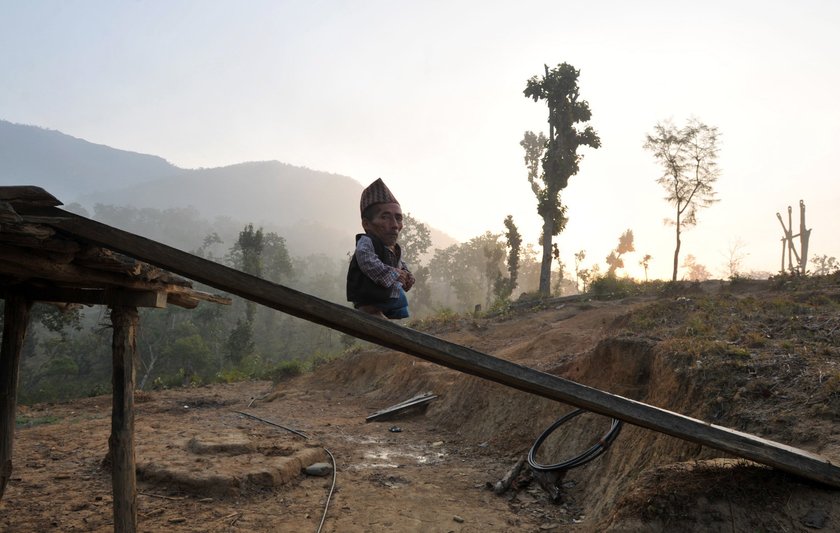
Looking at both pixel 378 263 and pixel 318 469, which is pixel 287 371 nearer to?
pixel 318 469

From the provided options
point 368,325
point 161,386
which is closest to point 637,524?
point 368,325

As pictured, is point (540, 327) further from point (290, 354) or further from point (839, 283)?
point (290, 354)

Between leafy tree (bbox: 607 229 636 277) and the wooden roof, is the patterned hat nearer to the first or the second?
the wooden roof

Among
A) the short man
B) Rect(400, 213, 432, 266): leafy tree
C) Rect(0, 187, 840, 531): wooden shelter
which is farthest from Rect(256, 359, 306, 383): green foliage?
Rect(400, 213, 432, 266): leafy tree

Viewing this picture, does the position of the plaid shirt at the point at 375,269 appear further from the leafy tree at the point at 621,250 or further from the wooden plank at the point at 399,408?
the leafy tree at the point at 621,250

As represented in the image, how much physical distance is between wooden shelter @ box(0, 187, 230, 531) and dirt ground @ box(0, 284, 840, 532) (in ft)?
3.74

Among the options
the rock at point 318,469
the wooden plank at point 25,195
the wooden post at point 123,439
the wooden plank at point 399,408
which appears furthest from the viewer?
the wooden plank at point 399,408

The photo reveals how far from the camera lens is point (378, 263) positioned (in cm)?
288

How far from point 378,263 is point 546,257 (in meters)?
21.5

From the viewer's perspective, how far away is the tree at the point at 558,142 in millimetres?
23641

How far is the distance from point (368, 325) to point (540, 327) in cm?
1392

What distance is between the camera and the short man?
2.90 meters

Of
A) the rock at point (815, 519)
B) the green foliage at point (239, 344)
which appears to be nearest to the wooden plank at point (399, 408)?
the rock at point (815, 519)

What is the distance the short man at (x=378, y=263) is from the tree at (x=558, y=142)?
21.1 metres
